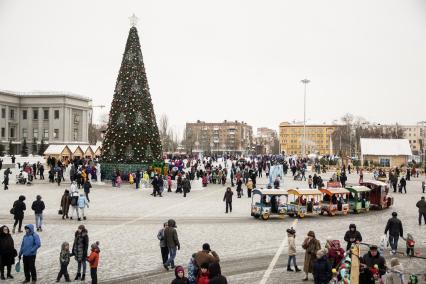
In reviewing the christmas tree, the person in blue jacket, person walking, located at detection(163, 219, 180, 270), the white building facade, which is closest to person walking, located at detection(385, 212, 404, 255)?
person walking, located at detection(163, 219, 180, 270)

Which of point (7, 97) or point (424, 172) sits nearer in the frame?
point (424, 172)

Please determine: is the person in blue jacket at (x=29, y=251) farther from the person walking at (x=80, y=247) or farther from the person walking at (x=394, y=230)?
the person walking at (x=394, y=230)

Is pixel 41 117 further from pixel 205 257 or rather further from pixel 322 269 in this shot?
pixel 322 269

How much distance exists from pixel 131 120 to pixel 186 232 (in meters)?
23.2

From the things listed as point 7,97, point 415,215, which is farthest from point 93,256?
point 7,97

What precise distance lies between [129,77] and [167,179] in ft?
35.6

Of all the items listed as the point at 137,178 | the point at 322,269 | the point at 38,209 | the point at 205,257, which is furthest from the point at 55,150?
the point at 322,269

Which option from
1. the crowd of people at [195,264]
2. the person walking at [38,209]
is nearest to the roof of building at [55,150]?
the person walking at [38,209]

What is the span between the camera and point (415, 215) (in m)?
23.5

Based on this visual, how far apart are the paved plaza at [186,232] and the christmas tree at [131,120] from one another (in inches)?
353

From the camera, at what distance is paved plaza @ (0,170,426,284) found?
41.0ft

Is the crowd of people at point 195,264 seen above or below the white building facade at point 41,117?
below

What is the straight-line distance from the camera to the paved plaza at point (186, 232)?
1250cm

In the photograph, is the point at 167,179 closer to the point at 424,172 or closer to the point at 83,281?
the point at 83,281
